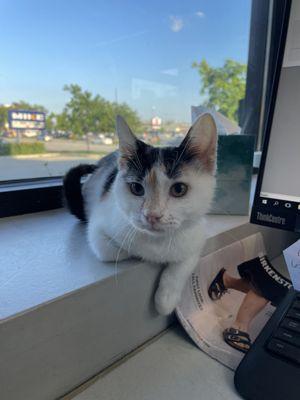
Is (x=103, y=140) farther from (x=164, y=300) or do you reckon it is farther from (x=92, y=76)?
(x=164, y=300)

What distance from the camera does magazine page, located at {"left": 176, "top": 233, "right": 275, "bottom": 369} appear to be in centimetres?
51

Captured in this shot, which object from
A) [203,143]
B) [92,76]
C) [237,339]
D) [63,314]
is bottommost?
[237,339]

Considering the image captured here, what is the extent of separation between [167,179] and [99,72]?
0.57 metres

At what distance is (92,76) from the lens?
2.98 feet

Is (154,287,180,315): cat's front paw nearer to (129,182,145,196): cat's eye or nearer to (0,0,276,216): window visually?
(129,182,145,196): cat's eye

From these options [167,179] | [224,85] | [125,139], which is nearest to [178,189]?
[167,179]

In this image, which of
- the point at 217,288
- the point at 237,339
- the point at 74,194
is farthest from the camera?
the point at 74,194

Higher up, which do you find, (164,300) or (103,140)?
(103,140)

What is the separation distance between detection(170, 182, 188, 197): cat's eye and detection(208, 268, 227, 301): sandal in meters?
0.24

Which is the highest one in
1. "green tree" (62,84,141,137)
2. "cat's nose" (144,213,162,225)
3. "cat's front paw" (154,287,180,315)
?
"green tree" (62,84,141,137)

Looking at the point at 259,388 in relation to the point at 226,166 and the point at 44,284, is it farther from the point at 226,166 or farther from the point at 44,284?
the point at 226,166

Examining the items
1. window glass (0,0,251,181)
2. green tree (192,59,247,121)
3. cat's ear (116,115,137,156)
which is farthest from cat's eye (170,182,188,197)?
green tree (192,59,247,121)

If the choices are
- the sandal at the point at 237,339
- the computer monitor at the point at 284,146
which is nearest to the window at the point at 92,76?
the computer monitor at the point at 284,146

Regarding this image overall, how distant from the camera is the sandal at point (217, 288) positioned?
63 centimetres
